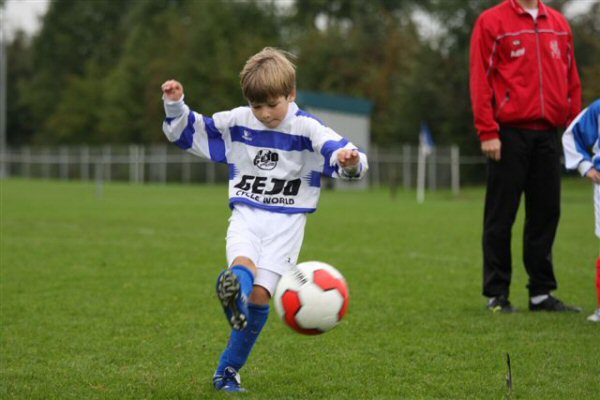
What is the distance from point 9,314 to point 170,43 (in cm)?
5612

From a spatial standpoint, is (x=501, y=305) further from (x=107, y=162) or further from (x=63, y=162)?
(x=63, y=162)

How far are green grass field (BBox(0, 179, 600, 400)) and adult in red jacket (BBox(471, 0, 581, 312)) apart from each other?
43 centimetres

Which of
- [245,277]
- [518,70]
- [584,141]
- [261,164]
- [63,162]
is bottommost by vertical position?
Result: [63,162]

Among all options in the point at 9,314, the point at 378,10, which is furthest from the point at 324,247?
the point at 378,10

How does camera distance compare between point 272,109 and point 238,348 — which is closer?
point 272,109

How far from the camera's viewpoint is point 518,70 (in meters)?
7.08

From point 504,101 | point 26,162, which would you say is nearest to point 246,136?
point 504,101

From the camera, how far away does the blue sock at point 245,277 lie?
4355 millimetres

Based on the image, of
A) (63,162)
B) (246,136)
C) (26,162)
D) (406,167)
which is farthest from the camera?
(26,162)

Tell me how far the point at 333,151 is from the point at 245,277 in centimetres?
76

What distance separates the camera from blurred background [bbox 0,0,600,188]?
140 feet

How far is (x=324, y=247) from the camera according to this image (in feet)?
40.6

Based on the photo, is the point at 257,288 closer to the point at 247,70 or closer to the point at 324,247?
the point at 247,70

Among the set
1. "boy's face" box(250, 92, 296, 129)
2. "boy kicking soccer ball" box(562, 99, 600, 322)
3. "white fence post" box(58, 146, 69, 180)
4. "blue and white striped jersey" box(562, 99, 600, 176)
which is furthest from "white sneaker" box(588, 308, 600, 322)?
"white fence post" box(58, 146, 69, 180)
